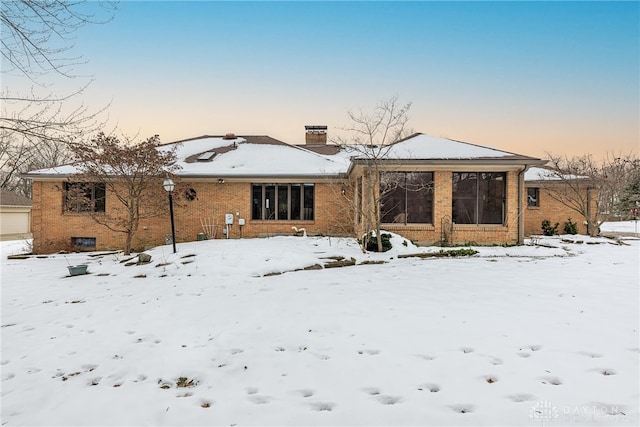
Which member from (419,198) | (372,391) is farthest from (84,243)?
(372,391)

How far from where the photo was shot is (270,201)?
14664mm

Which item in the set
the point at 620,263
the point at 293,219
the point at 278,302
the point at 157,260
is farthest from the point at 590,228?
the point at 157,260

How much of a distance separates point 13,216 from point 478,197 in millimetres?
33141

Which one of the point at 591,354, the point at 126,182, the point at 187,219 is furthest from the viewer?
the point at 187,219

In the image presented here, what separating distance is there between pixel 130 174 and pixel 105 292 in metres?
6.99

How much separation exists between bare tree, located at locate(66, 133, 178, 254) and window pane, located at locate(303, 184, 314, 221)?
18.2ft

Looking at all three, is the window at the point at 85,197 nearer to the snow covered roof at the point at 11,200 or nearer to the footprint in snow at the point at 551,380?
the footprint in snow at the point at 551,380

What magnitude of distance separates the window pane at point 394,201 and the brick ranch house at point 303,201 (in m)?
0.04

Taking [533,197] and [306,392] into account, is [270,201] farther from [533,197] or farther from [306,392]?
[533,197]

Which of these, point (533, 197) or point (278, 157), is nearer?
point (278, 157)

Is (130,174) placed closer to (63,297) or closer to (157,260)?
(157,260)

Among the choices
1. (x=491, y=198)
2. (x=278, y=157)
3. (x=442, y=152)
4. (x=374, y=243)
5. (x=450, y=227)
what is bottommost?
(x=374, y=243)

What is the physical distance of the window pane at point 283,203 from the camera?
1462 centimetres

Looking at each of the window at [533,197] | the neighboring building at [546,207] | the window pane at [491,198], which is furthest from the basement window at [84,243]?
the window at [533,197]
